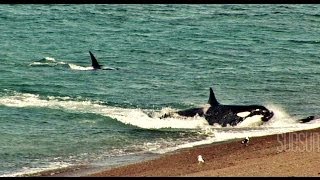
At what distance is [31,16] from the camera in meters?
56.3

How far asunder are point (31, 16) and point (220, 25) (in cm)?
1663

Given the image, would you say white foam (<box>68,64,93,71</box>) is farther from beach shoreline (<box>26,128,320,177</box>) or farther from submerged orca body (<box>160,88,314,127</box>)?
beach shoreline (<box>26,128,320,177</box>)

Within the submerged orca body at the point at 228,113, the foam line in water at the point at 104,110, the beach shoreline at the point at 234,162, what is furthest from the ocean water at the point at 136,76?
the beach shoreline at the point at 234,162

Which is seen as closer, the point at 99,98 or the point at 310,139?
the point at 310,139

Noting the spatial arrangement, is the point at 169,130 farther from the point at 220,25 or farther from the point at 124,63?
the point at 220,25

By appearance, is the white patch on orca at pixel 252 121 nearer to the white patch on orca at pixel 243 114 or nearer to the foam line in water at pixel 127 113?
the foam line in water at pixel 127 113

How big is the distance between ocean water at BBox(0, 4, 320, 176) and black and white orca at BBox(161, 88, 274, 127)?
40cm

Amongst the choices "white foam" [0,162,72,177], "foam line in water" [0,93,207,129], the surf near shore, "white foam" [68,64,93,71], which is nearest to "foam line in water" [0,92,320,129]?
"foam line in water" [0,93,207,129]

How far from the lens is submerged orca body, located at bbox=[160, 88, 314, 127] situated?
21.7 metres
